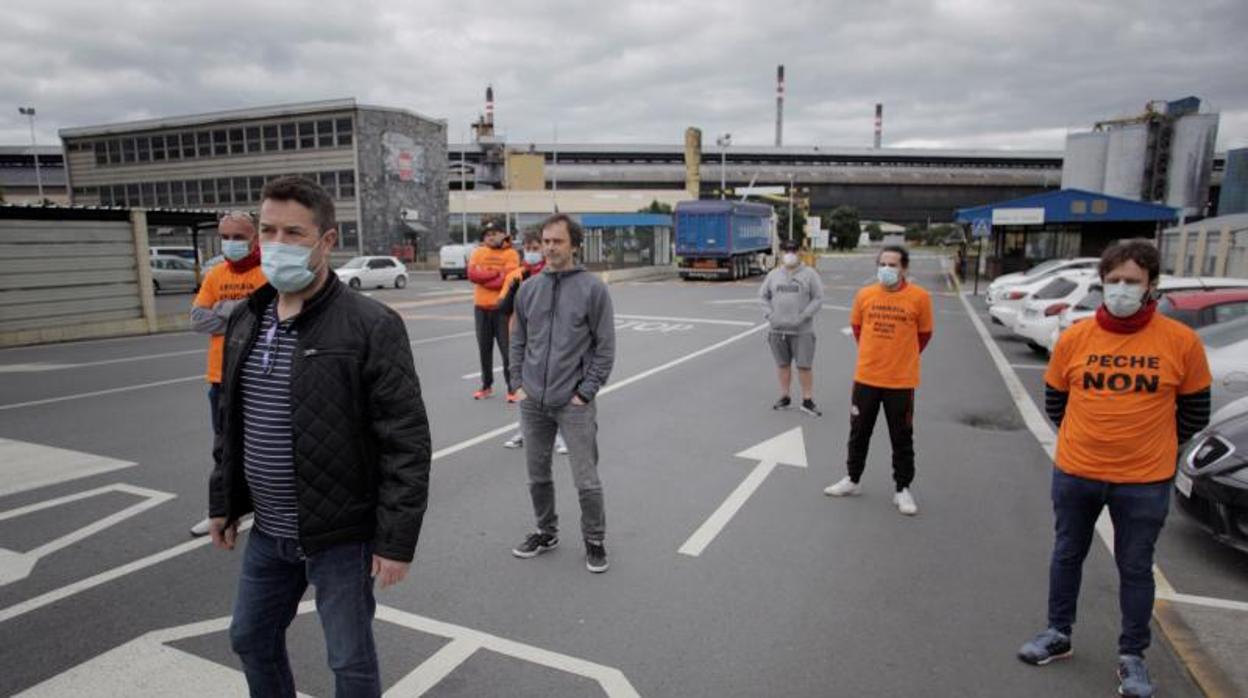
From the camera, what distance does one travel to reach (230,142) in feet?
153

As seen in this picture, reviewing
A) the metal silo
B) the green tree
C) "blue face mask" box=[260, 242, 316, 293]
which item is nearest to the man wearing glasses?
"blue face mask" box=[260, 242, 316, 293]

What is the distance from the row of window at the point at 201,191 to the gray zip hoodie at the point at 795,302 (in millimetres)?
41046

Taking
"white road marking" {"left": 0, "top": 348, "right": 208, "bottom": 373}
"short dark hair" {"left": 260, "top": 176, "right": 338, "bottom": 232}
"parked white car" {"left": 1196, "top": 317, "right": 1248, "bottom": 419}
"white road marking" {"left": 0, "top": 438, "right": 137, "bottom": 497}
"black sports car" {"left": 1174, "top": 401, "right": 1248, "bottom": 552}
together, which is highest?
"short dark hair" {"left": 260, "top": 176, "right": 338, "bottom": 232}

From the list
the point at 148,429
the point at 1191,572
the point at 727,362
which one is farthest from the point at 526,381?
the point at 727,362

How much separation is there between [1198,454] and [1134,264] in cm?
224

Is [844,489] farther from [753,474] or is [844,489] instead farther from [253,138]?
[253,138]

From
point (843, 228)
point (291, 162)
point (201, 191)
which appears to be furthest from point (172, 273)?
point (843, 228)

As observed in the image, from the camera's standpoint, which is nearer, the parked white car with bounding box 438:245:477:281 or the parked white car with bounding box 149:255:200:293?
the parked white car with bounding box 149:255:200:293

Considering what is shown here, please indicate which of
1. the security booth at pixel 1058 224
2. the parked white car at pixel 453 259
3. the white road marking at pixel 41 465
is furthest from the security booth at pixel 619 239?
the white road marking at pixel 41 465

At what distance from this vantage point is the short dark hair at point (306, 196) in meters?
2.37

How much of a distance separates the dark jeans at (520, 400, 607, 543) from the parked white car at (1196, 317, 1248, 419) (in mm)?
5160

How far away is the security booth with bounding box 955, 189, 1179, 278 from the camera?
30656 mm

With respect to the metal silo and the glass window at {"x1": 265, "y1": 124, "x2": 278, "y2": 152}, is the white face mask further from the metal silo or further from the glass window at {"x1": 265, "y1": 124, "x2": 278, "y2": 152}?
the metal silo

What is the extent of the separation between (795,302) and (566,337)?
4767mm
